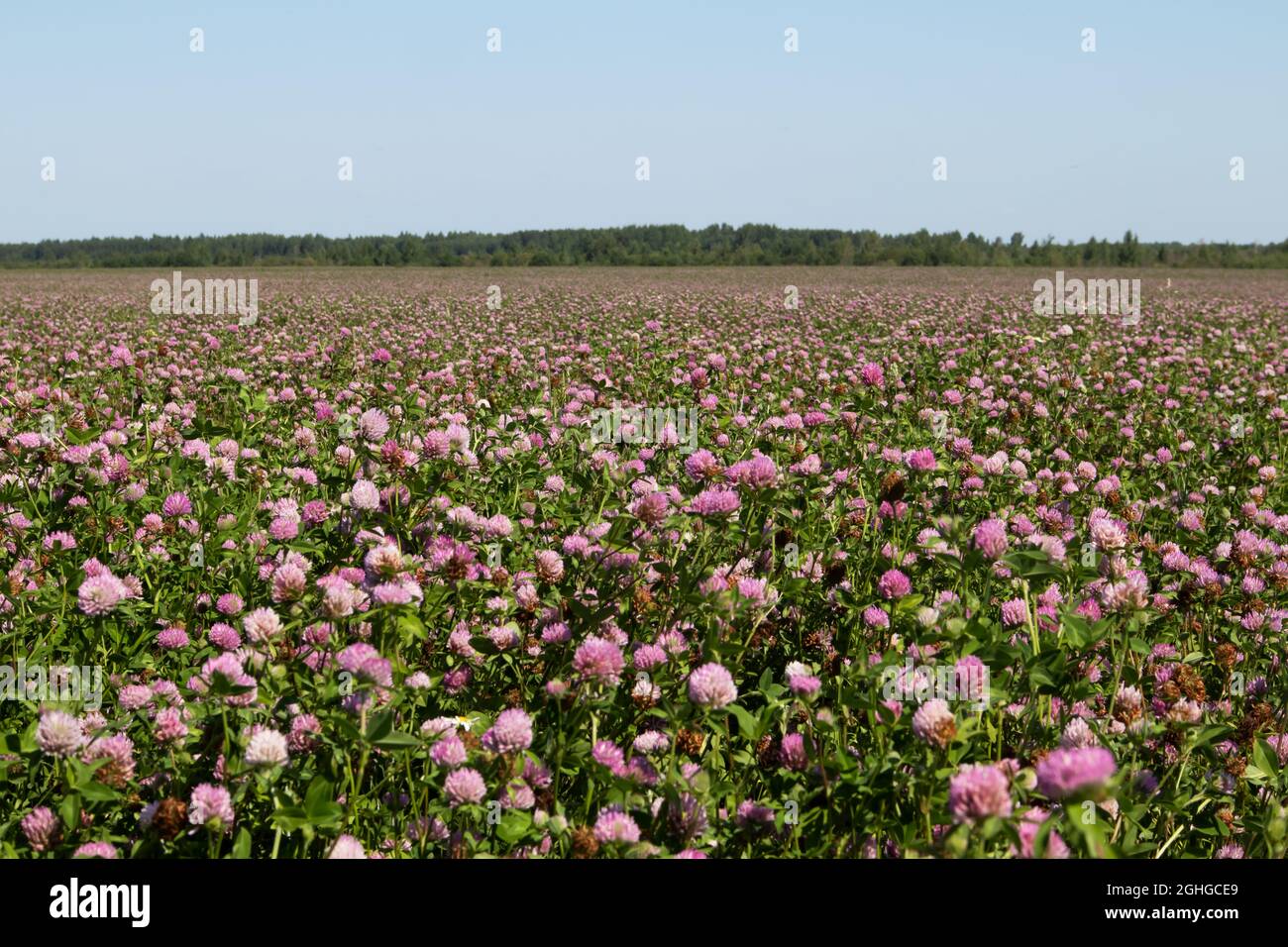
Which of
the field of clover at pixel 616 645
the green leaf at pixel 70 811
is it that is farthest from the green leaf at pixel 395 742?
the green leaf at pixel 70 811

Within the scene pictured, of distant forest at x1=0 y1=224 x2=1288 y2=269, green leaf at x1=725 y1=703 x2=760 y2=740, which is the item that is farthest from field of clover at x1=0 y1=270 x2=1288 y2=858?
distant forest at x1=0 y1=224 x2=1288 y2=269

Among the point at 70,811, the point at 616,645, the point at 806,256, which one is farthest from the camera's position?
the point at 806,256

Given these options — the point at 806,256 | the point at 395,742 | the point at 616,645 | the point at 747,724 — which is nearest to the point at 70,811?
the point at 395,742

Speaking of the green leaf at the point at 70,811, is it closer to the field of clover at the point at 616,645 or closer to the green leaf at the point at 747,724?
the field of clover at the point at 616,645

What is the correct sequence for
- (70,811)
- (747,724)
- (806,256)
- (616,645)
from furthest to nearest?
(806,256) < (616,645) < (747,724) < (70,811)

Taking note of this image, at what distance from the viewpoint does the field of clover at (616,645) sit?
2.20 meters

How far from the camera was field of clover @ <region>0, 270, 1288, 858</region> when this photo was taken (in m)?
2.20

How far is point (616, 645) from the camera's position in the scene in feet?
8.90

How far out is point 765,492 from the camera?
3.07 meters

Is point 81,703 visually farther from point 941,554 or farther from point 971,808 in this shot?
point 941,554

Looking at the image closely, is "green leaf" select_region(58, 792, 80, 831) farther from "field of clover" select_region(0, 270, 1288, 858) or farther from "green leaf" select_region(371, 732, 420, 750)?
"green leaf" select_region(371, 732, 420, 750)

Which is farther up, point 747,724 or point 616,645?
point 616,645

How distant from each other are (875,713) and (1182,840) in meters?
1.00

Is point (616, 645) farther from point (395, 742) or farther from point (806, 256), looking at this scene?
point (806, 256)
